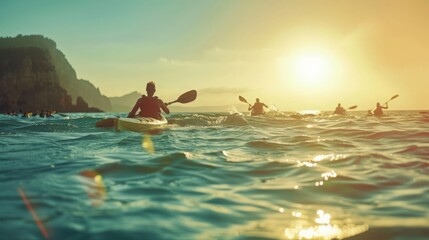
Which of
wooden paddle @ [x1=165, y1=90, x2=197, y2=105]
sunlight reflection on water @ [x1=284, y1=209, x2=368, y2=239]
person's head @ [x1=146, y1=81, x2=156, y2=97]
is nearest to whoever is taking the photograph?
sunlight reflection on water @ [x1=284, y1=209, x2=368, y2=239]

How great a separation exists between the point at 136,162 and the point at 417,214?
176 inches

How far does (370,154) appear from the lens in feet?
22.7

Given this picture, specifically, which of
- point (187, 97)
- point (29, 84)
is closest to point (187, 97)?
point (187, 97)

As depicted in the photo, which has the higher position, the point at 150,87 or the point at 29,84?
the point at 29,84

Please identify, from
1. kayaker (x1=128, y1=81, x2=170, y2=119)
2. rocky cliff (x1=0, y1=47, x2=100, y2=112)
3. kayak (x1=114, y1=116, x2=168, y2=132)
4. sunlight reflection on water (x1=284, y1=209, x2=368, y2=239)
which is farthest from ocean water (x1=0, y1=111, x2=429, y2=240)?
rocky cliff (x1=0, y1=47, x2=100, y2=112)

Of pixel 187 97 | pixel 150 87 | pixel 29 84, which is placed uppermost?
pixel 29 84

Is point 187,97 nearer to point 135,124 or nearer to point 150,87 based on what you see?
point 150,87

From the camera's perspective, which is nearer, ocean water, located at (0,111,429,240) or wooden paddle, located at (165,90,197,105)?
ocean water, located at (0,111,429,240)

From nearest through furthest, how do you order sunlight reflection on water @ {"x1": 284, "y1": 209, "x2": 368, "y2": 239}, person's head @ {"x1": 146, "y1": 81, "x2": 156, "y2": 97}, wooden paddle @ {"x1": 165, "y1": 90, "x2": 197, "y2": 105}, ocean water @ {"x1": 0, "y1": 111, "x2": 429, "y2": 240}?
sunlight reflection on water @ {"x1": 284, "y1": 209, "x2": 368, "y2": 239}
ocean water @ {"x1": 0, "y1": 111, "x2": 429, "y2": 240}
person's head @ {"x1": 146, "y1": 81, "x2": 156, "y2": 97}
wooden paddle @ {"x1": 165, "y1": 90, "x2": 197, "y2": 105}

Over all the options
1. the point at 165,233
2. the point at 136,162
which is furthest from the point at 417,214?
the point at 136,162

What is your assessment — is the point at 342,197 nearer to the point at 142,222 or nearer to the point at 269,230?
the point at 269,230

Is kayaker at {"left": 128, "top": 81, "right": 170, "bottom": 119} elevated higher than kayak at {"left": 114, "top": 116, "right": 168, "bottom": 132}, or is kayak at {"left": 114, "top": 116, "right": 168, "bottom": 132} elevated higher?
kayaker at {"left": 128, "top": 81, "right": 170, "bottom": 119}

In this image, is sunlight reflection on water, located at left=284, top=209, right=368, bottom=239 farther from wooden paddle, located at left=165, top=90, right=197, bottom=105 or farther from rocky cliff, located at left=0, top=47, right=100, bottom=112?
rocky cliff, located at left=0, top=47, right=100, bottom=112

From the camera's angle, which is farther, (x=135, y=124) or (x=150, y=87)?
(x=150, y=87)
